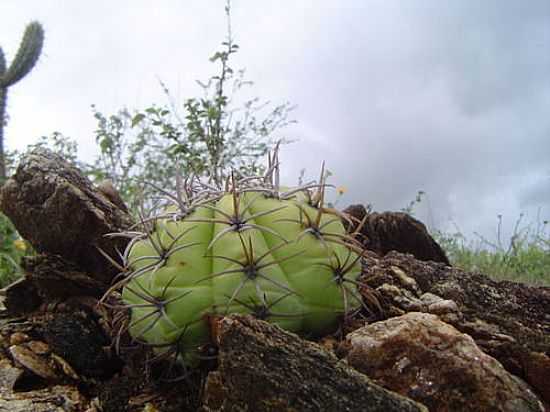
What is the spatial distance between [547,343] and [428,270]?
549mm

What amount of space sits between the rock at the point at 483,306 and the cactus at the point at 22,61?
9.86 meters

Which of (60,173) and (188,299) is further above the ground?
(60,173)

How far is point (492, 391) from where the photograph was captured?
1.37m

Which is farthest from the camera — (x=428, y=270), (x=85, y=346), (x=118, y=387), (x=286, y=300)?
(x=428, y=270)

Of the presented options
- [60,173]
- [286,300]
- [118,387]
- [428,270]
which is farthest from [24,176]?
[428,270]

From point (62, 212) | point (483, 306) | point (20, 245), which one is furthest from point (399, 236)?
point (20, 245)

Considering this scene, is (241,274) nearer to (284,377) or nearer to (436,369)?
(284,377)

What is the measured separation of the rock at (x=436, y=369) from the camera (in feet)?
4.49

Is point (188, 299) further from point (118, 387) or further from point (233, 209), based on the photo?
point (118, 387)

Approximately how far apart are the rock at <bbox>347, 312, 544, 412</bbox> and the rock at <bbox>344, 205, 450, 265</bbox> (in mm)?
1160

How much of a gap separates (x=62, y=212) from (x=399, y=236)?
151cm

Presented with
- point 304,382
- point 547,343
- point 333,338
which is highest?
point 547,343

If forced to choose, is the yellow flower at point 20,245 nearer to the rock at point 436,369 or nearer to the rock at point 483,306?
the rock at point 483,306

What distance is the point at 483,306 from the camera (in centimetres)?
192
